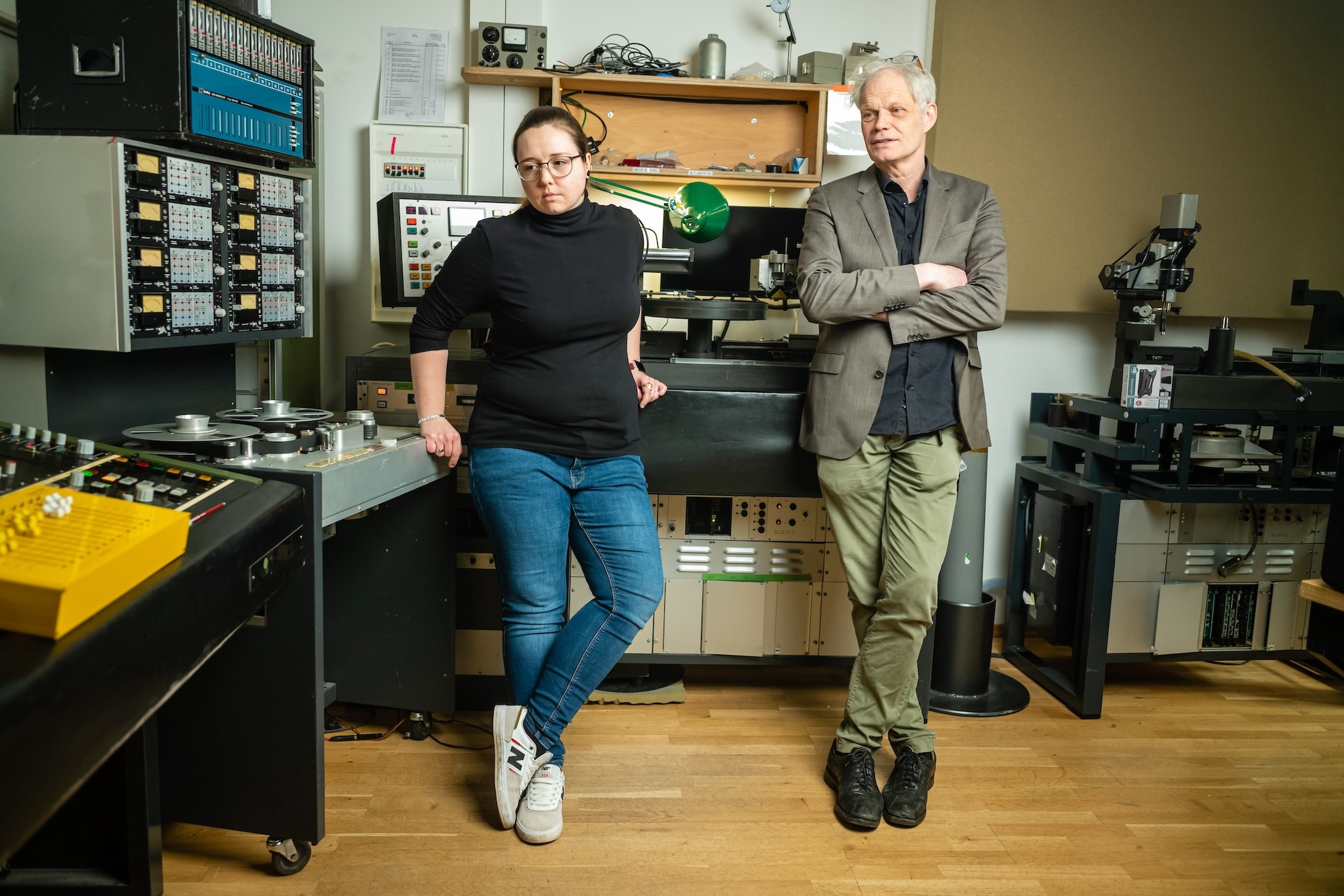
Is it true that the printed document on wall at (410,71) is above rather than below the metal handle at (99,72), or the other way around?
above

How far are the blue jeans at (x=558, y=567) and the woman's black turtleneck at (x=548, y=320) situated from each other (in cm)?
5

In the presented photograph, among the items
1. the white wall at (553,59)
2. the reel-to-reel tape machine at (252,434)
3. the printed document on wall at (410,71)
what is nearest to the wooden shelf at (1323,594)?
the reel-to-reel tape machine at (252,434)

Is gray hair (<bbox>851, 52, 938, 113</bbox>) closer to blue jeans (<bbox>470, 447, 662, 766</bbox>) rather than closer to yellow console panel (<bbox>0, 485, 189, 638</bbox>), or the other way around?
blue jeans (<bbox>470, 447, 662, 766</bbox>)

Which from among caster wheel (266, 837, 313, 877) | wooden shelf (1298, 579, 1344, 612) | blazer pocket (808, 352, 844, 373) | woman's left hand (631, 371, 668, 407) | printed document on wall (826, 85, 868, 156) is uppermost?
printed document on wall (826, 85, 868, 156)

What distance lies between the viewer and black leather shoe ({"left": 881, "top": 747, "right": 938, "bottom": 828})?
6.64 feet

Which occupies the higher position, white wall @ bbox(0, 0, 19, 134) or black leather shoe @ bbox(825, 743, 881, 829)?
white wall @ bbox(0, 0, 19, 134)

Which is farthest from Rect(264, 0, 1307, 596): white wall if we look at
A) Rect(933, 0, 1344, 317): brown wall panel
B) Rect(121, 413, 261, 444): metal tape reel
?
Rect(121, 413, 261, 444): metal tape reel

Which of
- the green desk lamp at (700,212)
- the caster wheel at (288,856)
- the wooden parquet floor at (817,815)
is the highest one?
the green desk lamp at (700,212)

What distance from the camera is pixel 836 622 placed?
269cm

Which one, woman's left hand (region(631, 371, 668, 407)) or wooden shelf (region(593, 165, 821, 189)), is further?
wooden shelf (region(593, 165, 821, 189))

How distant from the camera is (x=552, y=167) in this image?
1.83 metres

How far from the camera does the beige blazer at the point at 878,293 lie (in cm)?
201

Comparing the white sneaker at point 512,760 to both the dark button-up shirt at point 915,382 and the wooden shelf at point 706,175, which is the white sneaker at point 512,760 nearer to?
the dark button-up shirt at point 915,382

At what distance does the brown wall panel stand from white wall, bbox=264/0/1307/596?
0.36ft
